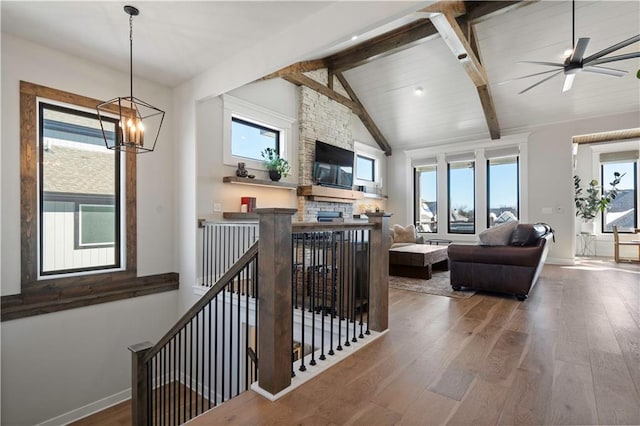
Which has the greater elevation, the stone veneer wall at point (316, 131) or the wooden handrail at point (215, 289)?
the stone veneer wall at point (316, 131)

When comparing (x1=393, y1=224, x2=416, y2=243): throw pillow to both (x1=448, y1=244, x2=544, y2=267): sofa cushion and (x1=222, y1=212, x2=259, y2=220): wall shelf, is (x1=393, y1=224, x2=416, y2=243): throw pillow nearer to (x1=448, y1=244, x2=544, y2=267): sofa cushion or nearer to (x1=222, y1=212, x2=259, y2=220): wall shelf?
(x1=448, y1=244, x2=544, y2=267): sofa cushion

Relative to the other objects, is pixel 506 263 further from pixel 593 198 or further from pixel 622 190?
pixel 622 190

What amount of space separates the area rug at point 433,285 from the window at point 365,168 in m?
3.58

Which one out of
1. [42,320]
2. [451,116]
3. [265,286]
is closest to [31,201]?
[42,320]

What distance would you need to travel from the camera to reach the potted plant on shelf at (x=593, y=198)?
7.59 metres

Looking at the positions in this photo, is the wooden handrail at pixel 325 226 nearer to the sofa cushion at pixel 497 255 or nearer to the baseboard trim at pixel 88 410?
the sofa cushion at pixel 497 255

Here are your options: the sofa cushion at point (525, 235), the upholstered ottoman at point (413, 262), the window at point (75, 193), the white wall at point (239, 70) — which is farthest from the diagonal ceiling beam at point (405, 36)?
the window at point (75, 193)

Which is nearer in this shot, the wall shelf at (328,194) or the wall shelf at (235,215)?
the wall shelf at (235,215)

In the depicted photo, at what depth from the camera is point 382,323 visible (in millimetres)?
2691

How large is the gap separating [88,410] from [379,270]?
3.86m

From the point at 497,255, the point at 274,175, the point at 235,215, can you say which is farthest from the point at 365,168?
the point at 497,255

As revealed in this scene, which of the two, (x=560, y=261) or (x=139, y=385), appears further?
(x=560, y=261)

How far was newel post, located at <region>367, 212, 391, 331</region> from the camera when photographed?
2.64 m

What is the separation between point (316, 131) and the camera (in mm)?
6336
